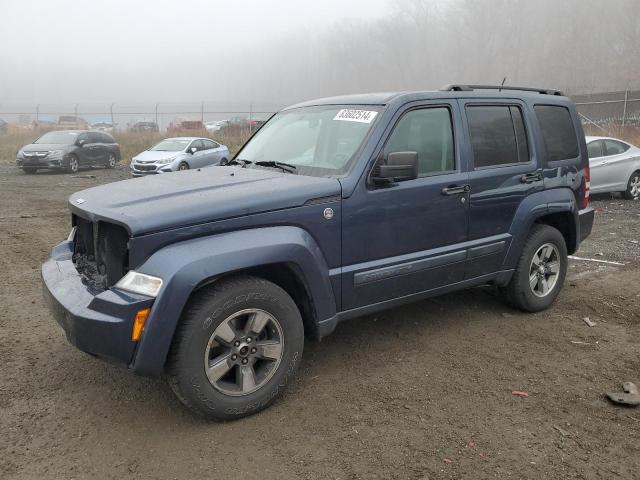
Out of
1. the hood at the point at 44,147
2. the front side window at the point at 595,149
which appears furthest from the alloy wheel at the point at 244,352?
the hood at the point at 44,147

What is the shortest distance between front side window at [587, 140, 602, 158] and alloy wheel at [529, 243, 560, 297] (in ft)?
23.9

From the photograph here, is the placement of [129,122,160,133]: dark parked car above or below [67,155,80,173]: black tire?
above

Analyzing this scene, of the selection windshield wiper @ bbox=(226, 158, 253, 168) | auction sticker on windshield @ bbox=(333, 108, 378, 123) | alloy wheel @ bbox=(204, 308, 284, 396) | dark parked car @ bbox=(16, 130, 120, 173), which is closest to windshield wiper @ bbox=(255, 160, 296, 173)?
windshield wiper @ bbox=(226, 158, 253, 168)

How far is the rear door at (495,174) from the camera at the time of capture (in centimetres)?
431

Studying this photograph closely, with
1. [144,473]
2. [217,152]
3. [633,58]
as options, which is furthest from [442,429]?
[633,58]

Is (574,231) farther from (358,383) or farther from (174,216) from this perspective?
(174,216)

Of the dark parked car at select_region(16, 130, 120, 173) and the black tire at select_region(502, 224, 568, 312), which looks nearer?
the black tire at select_region(502, 224, 568, 312)

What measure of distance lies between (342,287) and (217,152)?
16198 mm

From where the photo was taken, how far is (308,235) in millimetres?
3398

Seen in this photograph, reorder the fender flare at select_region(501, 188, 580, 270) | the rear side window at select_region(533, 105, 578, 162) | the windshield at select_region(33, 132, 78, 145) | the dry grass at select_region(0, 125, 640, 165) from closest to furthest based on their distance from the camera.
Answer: the fender flare at select_region(501, 188, 580, 270)
the rear side window at select_region(533, 105, 578, 162)
the windshield at select_region(33, 132, 78, 145)
the dry grass at select_region(0, 125, 640, 165)

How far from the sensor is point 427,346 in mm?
4281

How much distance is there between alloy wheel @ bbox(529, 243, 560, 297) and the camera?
16.2 feet

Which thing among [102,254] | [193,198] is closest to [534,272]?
[193,198]

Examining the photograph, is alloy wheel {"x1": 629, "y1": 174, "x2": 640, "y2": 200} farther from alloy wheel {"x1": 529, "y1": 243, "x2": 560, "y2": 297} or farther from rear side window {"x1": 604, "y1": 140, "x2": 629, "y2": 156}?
alloy wheel {"x1": 529, "y1": 243, "x2": 560, "y2": 297}
